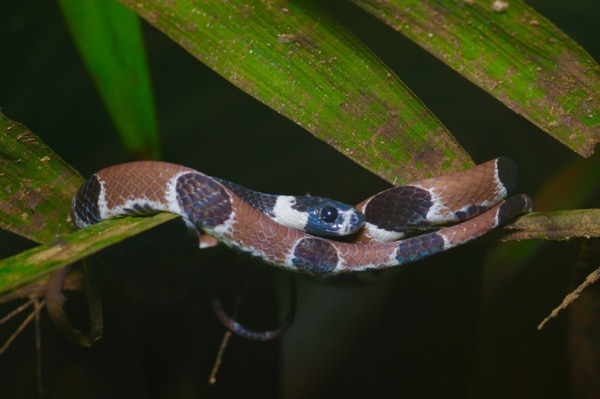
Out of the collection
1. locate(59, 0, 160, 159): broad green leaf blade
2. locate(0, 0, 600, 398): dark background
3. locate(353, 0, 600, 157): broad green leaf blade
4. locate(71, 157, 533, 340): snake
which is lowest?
locate(0, 0, 600, 398): dark background

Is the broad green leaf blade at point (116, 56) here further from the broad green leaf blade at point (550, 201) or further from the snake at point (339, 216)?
the broad green leaf blade at point (550, 201)

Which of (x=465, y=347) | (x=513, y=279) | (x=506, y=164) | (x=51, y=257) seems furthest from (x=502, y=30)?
(x=465, y=347)

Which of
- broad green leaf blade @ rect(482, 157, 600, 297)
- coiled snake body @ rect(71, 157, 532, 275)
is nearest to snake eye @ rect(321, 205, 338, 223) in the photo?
coiled snake body @ rect(71, 157, 532, 275)

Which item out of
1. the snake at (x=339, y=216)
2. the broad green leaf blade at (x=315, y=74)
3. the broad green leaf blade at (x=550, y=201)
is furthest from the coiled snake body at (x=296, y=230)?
the broad green leaf blade at (x=550, y=201)

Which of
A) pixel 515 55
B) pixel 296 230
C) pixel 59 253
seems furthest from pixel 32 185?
pixel 515 55

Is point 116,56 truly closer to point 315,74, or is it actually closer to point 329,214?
point 315,74

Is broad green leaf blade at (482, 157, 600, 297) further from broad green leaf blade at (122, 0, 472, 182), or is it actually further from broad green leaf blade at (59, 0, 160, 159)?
broad green leaf blade at (59, 0, 160, 159)
